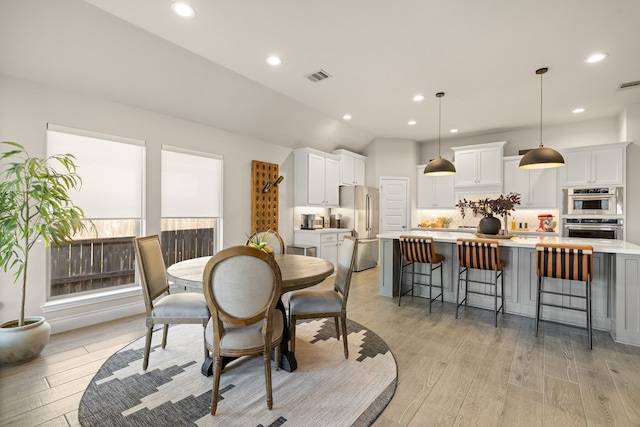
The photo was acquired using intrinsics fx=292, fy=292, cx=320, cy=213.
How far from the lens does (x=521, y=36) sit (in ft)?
9.28

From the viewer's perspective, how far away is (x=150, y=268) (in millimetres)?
2432

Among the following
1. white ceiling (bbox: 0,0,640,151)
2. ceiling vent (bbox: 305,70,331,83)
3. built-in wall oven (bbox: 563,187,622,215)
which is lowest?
built-in wall oven (bbox: 563,187,622,215)

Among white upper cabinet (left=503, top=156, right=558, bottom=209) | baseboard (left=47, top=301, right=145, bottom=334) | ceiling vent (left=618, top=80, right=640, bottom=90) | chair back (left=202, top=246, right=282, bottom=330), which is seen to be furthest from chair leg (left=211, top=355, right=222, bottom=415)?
white upper cabinet (left=503, top=156, right=558, bottom=209)

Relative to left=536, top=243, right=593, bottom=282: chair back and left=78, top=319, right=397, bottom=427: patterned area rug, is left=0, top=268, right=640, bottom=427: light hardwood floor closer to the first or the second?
left=78, top=319, right=397, bottom=427: patterned area rug

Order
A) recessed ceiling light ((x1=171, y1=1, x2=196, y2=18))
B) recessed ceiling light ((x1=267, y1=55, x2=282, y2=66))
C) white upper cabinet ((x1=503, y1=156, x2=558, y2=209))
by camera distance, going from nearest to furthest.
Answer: recessed ceiling light ((x1=171, y1=1, x2=196, y2=18)) < recessed ceiling light ((x1=267, y1=55, x2=282, y2=66)) < white upper cabinet ((x1=503, y1=156, x2=558, y2=209))

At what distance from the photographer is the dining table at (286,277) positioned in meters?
2.06

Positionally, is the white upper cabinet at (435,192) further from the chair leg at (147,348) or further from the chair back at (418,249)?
the chair leg at (147,348)

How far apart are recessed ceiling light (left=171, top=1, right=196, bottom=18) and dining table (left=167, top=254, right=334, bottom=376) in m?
2.17

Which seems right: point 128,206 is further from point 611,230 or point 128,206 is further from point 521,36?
point 611,230

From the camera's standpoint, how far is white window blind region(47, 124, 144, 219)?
3158 mm

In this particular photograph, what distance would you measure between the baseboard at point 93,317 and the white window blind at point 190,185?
1225 mm

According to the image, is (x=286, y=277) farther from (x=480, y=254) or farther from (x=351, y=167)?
(x=351, y=167)

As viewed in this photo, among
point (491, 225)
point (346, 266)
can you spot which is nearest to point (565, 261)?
point (491, 225)

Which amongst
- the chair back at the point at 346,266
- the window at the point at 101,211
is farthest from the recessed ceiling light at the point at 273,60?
the chair back at the point at 346,266
